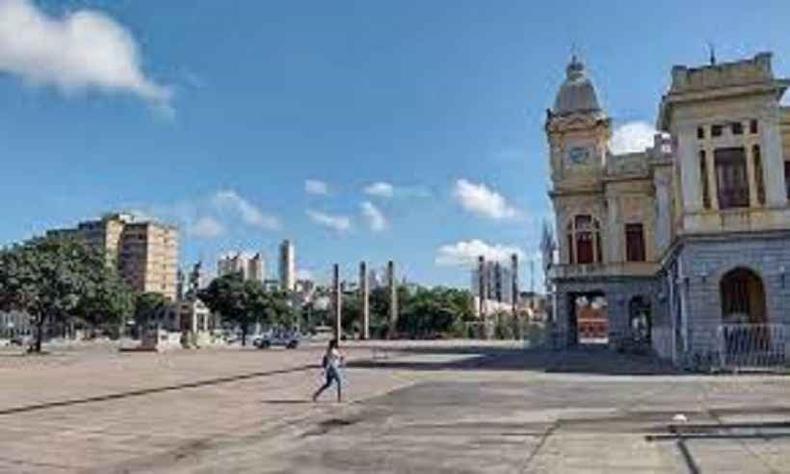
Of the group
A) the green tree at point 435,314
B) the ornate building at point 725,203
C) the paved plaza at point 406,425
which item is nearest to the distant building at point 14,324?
the green tree at point 435,314

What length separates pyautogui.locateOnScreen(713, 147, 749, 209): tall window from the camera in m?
36.7

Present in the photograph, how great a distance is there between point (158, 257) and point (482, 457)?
613ft

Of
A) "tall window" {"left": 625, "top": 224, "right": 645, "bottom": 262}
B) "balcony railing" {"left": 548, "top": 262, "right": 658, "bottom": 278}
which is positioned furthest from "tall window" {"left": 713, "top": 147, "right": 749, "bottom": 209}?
"tall window" {"left": 625, "top": 224, "right": 645, "bottom": 262}

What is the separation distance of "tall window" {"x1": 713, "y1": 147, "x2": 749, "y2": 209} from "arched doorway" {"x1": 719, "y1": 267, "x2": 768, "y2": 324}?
2.88 m

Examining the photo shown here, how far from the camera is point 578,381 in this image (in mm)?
28859

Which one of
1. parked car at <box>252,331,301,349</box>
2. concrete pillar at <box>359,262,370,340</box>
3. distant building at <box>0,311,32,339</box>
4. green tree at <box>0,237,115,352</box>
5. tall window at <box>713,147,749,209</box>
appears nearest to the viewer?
tall window at <box>713,147,749,209</box>

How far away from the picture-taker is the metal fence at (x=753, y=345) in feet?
108

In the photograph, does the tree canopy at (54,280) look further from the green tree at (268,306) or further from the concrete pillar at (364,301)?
the concrete pillar at (364,301)


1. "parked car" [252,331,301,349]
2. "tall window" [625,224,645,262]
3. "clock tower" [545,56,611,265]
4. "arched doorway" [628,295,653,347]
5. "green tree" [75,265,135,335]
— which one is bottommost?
"parked car" [252,331,301,349]

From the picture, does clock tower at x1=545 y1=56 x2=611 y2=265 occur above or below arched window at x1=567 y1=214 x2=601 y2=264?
above

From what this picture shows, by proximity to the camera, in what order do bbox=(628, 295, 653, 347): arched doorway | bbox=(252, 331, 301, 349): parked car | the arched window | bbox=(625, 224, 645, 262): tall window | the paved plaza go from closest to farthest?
1. the paved plaza
2. bbox=(628, 295, 653, 347): arched doorway
3. bbox=(625, 224, 645, 262): tall window
4. the arched window
5. bbox=(252, 331, 301, 349): parked car

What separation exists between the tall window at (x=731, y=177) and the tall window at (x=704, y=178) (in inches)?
17.1

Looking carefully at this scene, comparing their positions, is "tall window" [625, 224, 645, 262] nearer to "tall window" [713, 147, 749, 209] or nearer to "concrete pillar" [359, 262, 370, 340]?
"tall window" [713, 147, 749, 209]

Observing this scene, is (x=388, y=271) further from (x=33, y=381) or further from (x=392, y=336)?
(x=33, y=381)
